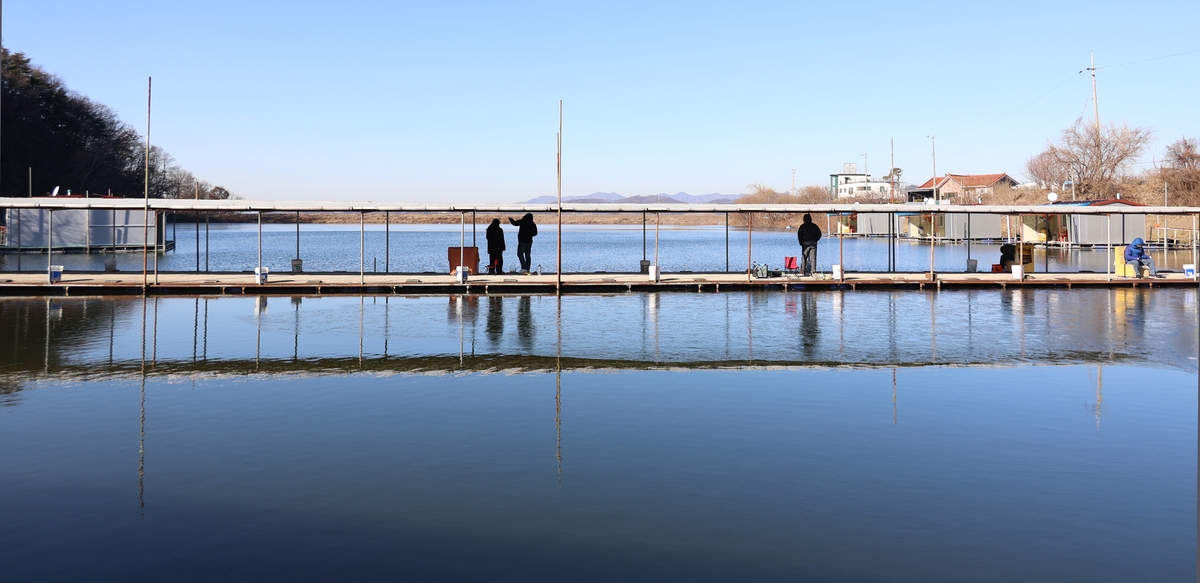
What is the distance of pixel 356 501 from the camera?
9.22 m

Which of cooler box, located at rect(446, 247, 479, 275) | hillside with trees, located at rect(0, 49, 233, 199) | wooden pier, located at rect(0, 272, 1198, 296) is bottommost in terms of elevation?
wooden pier, located at rect(0, 272, 1198, 296)

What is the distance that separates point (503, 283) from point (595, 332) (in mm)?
10545

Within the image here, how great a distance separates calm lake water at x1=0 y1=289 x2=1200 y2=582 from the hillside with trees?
6257 centimetres

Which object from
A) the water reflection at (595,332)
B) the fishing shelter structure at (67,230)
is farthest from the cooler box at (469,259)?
the fishing shelter structure at (67,230)

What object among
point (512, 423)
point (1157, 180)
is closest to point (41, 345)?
point (512, 423)

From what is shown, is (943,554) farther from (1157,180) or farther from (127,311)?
(1157,180)

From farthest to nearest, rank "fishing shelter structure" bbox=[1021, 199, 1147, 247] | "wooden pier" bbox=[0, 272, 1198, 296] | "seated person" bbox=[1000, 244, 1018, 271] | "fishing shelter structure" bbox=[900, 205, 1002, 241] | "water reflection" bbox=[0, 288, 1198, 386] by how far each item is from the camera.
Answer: "fishing shelter structure" bbox=[900, 205, 1002, 241] < "fishing shelter structure" bbox=[1021, 199, 1147, 247] < "seated person" bbox=[1000, 244, 1018, 271] < "wooden pier" bbox=[0, 272, 1198, 296] < "water reflection" bbox=[0, 288, 1198, 386]

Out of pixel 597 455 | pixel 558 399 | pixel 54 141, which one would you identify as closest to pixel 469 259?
pixel 558 399

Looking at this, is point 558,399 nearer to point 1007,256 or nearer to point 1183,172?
point 1007,256

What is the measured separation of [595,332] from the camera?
21922 millimetres

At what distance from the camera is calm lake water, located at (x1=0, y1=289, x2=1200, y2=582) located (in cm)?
786

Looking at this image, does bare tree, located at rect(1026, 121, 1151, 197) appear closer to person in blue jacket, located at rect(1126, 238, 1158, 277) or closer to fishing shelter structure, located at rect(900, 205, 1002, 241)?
fishing shelter structure, located at rect(900, 205, 1002, 241)

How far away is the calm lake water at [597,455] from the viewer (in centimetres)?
786

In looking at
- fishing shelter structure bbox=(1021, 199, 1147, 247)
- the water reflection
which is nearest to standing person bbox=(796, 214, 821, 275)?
the water reflection
